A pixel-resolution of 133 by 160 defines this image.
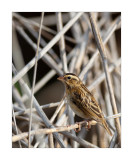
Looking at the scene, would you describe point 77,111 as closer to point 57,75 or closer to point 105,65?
point 105,65

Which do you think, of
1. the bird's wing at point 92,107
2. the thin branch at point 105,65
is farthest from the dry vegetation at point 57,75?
the bird's wing at point 92,107

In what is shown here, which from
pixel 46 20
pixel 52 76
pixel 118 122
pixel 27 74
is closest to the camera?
pixel 118 122

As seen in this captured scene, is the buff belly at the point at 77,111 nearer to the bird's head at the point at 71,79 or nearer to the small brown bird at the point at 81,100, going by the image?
Result: the small brown bird at the point at 81,100

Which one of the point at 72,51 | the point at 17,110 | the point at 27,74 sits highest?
the point at 72,51
